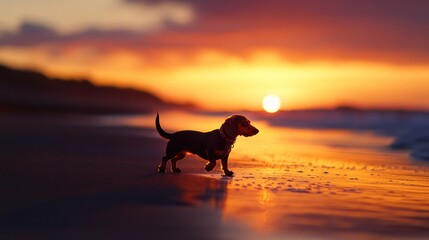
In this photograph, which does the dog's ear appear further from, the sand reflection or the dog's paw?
the sand reflection

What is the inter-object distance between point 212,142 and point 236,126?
39cm

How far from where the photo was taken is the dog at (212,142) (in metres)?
7.94

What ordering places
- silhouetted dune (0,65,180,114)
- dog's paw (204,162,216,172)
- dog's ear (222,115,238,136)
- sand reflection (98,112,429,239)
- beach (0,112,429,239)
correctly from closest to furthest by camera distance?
beach (0,112,429,239) < sand reflection (98,112,429,239) < dog's ear (222,115,238,136) < dog's paw (204,162,216,172) < silhouetted dune (0,65,180,114)

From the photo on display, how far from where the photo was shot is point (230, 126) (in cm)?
794

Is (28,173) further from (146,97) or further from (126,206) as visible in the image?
(146,97)

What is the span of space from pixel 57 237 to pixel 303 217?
2.07 meters

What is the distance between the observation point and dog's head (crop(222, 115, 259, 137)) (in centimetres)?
793

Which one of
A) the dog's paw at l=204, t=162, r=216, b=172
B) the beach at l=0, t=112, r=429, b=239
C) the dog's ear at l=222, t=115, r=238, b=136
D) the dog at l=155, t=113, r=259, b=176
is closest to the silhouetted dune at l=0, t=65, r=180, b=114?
the beach at l=0, t=112, r=429, b=239

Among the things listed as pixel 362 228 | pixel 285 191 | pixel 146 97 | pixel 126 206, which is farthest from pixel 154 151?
pixel 146 97

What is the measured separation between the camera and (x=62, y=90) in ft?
225

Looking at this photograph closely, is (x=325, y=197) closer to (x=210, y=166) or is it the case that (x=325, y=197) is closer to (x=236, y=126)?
(x=236, y=126)

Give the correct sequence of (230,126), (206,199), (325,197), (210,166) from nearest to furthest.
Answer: (206,199)
(325,197)
(230,126)
(210,166)

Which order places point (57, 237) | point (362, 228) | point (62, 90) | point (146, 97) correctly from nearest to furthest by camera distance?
1. point (57, 237)
2. point (362, 228)
3. point (62, 90)
4. point (146, 97)

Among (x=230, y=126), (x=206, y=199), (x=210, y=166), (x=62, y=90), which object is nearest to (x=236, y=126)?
(x=230, y=126)
